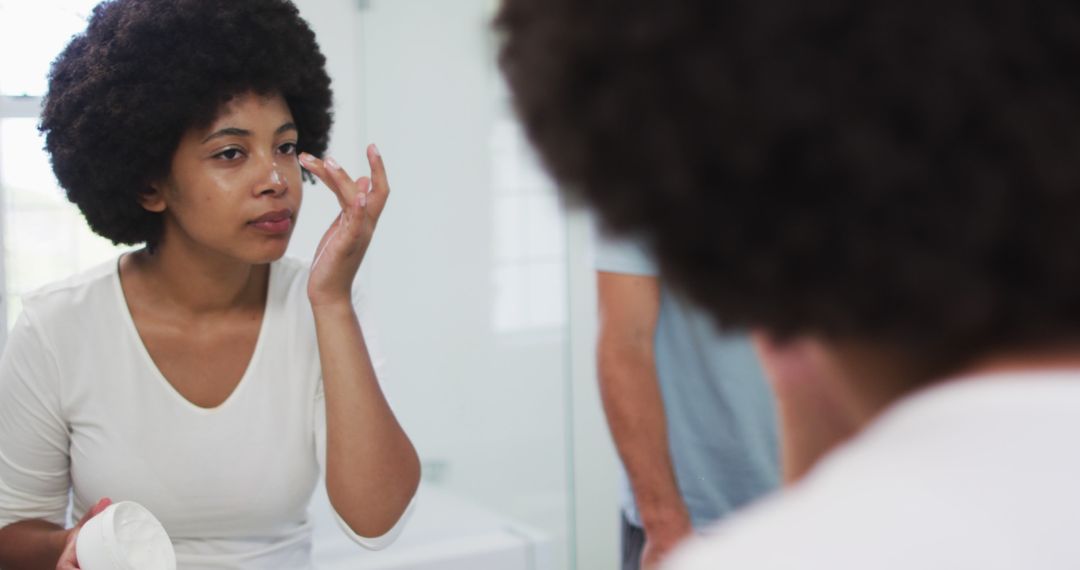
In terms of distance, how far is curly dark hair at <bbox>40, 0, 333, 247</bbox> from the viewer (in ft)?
3.88

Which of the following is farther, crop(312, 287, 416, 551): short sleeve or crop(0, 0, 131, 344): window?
crop(0, 0, 131, 344): window

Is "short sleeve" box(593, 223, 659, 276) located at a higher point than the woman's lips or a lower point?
lower

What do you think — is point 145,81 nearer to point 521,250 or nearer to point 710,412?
point 710,412

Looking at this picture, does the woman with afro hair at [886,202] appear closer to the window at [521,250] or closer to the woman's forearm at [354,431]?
the woman's forearm at [354,431]

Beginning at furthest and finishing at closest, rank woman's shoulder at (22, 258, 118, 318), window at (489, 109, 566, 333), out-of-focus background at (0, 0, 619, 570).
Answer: window at (489, 109, 566, 333), out-of-focus background at (0, 0, 619, 570), woman's shoulder at (22, 258, 118, 318)

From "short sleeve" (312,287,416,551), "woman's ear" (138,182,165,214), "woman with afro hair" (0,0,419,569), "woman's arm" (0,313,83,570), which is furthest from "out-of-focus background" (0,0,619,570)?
"woman's arm" (0,313,83,570)

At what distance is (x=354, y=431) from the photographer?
1.19 m

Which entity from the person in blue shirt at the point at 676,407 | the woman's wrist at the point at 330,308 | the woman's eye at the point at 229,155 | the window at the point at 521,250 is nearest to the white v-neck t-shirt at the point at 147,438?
the woman's wrist at the point at 330,308

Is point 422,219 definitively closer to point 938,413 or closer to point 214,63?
point 214,63

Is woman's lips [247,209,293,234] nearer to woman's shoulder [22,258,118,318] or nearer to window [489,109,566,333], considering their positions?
woman's shoulder [22,258,118,318]

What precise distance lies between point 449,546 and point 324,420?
0.93 meters

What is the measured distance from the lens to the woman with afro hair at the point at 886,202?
1.05ft

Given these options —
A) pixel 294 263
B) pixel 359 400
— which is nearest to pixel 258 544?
pixel 359 400

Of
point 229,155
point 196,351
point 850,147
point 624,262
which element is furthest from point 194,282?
point 850,147
